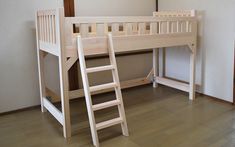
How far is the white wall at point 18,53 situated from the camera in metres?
2.92

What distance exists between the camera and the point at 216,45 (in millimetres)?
3359

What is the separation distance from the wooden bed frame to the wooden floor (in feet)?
0.56

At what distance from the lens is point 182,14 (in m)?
3.54

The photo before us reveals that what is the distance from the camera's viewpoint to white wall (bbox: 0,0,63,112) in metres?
2.92

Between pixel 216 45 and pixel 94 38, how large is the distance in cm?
184

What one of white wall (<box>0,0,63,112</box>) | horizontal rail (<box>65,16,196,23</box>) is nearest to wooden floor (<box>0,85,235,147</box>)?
white wall (<box>0,0,63,112</box>)

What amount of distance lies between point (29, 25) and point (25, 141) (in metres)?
1.45

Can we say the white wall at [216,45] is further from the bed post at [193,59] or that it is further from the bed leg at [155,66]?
the bed leg at [155,66]

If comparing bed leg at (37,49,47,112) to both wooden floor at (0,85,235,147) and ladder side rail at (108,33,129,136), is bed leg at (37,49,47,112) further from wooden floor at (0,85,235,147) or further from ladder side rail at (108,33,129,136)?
ladder side rail at (108,33,129,136)

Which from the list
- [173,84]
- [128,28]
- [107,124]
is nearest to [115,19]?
[128,28]

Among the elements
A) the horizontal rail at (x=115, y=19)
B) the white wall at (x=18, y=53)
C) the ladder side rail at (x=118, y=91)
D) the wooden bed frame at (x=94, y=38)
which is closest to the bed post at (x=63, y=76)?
the wooden bed frame at (x=94, y=38)

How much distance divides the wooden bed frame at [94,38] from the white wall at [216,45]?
8.5 inches

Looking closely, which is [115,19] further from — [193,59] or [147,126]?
[193,59]

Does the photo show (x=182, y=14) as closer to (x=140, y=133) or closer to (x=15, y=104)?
(x=140, y=133)
